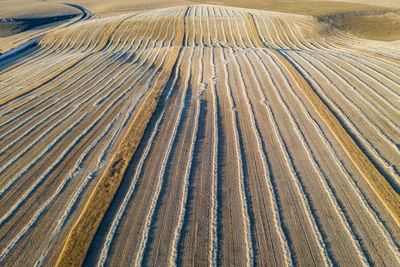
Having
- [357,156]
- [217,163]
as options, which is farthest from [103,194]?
[357,156]

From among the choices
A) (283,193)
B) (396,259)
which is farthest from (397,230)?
(283,193)

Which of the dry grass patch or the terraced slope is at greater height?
the dry grass patch

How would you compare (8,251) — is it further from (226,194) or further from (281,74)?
(281,74)

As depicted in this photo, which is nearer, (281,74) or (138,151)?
(138,151)

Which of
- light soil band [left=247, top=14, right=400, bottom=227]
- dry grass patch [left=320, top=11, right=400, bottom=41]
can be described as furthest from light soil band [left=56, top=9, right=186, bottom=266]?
dry grass patch [left=320, top=11, right=400, bottom=41]

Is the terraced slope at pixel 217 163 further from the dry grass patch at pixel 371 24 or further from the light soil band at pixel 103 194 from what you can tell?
the dry grass patch at pixel 371 24

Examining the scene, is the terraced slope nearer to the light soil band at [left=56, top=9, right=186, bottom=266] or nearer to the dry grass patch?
the light soil band at [left=56, top=9, right=186, bottom=266]
